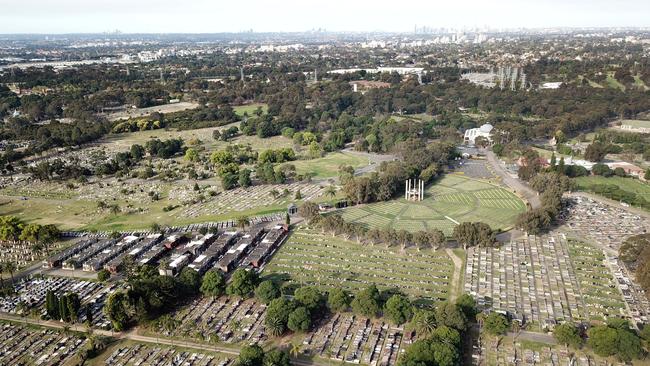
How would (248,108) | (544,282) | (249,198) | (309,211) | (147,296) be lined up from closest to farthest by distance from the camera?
(147,296) < (544,282) < (309,211) < (249,198) < (248,108)

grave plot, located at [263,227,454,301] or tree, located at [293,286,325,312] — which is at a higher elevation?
tree, located at [293,286,325,312]

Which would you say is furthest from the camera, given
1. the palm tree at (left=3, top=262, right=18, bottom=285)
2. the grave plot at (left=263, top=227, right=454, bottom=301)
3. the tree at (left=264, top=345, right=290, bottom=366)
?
the palm tree at (left=3, top=262, right=18, bottom=285)

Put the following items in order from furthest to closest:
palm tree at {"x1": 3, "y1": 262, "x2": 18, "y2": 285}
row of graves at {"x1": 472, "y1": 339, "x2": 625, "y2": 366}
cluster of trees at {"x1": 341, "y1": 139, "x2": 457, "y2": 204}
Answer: cluster of trees at {"x1": 341, "y1": 139, "x2": 457, "y2": 204}, palm tree at {"x1": 3, "y1": 262, "x2": 18, "y2": 285}, row of graves at {"x1": 472, "y1": 339, "x2": 625, "y2": 366}

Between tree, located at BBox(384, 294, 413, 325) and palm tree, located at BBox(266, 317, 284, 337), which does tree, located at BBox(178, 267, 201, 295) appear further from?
tree, located at BBox(384, 294, 413, 325)

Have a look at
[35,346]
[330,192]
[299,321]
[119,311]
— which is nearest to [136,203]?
[330,192]

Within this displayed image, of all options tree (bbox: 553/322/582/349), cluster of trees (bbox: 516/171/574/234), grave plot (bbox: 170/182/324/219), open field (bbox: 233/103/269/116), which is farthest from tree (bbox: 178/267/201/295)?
open field (bbox: 233/103/269/116)

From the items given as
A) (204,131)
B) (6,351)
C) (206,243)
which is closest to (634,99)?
(204,131)

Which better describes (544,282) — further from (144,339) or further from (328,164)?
(328,164)
